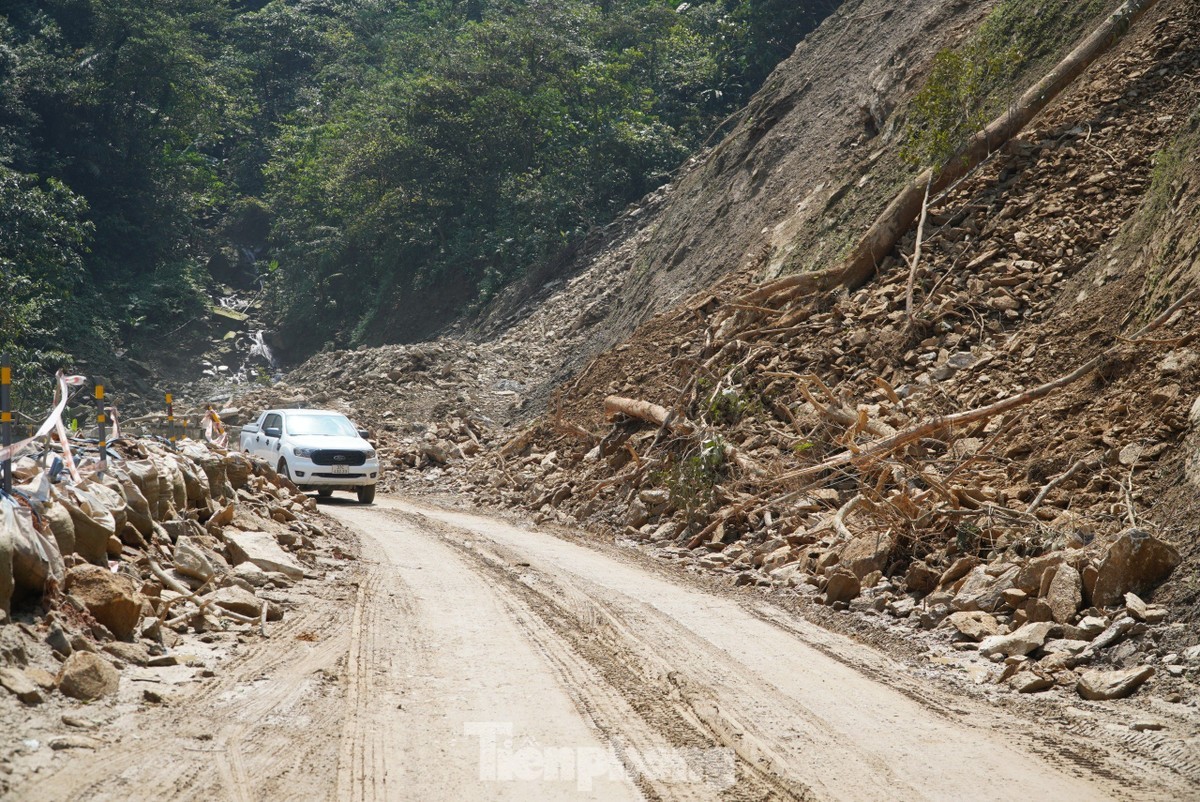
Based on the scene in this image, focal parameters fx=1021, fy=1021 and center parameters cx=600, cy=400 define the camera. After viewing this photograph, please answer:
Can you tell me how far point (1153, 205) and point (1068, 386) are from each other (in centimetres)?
316

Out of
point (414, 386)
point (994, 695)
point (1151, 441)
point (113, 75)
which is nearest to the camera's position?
point (994, 695)

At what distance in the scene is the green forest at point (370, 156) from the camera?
39312mm

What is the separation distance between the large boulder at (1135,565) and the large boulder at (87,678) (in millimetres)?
6333

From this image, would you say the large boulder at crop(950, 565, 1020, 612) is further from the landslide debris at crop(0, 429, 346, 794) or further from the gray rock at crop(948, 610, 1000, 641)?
the landslide debris at crop(0, 429, 346, 794)

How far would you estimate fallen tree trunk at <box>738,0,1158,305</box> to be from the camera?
15.3m

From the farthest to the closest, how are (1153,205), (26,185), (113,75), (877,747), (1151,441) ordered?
(113,75) < (26,185) < (1153,205) < (1151,441) < (877,747)

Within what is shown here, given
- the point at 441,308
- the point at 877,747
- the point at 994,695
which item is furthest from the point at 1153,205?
the point at 441,308

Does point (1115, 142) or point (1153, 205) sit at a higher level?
point (1115, 142)

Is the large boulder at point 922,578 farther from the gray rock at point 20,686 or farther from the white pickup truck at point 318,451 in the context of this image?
the white pickup truck at point 318,451

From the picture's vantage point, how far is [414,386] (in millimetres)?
28047

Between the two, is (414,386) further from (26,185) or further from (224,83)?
Result: (224,83)

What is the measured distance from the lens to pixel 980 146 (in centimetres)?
1537

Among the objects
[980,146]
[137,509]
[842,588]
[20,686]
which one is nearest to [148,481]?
[137,509]

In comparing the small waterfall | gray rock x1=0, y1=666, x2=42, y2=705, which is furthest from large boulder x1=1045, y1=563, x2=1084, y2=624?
the small waterfall
